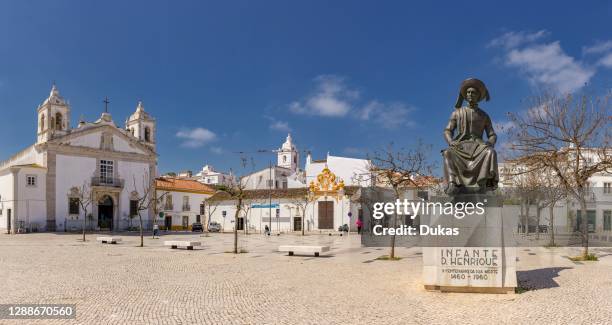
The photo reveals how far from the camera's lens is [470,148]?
932 cm

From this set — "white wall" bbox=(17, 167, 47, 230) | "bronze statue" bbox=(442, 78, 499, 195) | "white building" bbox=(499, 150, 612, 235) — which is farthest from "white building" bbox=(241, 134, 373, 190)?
"bronze statue" bbox=(442, 78, 499, 195)

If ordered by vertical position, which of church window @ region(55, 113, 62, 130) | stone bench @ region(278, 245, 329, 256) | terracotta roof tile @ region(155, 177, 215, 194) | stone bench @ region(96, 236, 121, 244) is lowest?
stone bench @ region(96, 236, 121, 244)

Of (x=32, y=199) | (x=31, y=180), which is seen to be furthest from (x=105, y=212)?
(x=31, y=180)

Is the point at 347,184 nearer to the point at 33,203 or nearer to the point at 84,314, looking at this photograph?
the point at 33,203

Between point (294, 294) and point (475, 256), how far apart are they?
11.0 feet

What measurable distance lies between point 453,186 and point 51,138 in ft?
132

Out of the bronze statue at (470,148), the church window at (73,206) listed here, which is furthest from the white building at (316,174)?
the bronze statue at (470,148)

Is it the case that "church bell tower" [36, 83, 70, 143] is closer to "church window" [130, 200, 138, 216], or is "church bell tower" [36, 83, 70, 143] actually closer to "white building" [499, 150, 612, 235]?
"church window" [130, 200, 138, 216]

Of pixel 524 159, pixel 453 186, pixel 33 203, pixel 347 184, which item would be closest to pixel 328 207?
pixel 347 184

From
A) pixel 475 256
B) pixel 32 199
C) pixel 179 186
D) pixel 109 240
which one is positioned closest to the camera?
pixel 475 256

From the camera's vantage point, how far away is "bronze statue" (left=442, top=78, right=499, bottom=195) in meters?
9.09

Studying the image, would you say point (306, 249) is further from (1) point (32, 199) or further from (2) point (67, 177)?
(2) point (67, 177)

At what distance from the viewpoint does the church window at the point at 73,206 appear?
135 feet

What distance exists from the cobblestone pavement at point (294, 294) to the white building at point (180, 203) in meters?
37.2
